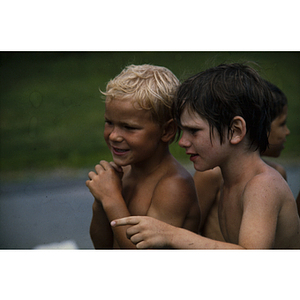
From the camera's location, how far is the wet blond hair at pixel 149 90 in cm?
104

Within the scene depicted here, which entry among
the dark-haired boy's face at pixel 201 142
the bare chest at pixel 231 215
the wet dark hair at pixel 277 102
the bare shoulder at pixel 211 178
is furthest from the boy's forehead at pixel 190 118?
the wet dark hair at pixel 277 102

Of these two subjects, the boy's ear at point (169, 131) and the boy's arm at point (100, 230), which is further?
the boy's arm at point (100, 230)

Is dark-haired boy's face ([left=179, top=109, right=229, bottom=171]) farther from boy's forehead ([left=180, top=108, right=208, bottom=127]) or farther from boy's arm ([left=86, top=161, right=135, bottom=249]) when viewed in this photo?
boy's arm ([left=86, top=161, right=135, bottom=249])

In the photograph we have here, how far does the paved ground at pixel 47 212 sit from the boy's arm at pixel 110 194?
20cm

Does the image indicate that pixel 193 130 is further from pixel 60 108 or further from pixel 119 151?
pixel 60 108

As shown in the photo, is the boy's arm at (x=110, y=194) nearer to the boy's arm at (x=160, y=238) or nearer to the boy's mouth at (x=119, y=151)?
the boy's mouth at (x=119, y=151)

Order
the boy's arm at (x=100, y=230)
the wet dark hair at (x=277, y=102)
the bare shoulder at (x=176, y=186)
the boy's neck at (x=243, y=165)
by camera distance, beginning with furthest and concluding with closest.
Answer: the wet dark hair at (x=277, y=102) < the boy's arm at (x=100, y=230) < the bare shoulder at (x=176, y=186) < the boy's neck at (x=243, y=165)

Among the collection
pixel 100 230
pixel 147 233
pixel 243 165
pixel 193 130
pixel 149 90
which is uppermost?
pixel 149 90

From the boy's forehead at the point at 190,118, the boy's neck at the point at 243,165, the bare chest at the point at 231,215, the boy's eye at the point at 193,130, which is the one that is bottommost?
the bare chest at the point at 231,215

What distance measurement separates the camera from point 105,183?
1119 mm

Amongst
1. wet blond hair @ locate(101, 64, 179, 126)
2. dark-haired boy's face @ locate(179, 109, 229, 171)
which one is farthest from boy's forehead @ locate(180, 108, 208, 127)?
wet blond hair @ locate(101, 64, 179, 126)

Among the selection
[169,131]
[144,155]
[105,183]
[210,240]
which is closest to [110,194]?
[105,183]

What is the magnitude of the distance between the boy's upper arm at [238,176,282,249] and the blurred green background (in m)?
0.52

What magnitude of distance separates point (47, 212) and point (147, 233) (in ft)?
1.93
